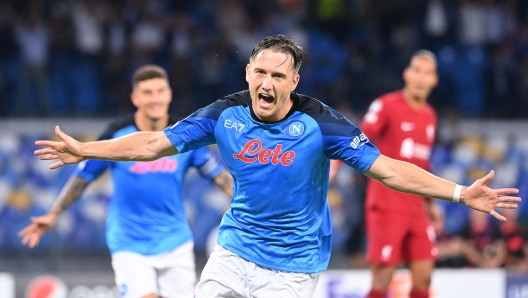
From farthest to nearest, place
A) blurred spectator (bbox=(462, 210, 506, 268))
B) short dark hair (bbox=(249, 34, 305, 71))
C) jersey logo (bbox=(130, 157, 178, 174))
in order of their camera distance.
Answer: blurred spectator (bbox=(462, 210, 506, 268)), jersey logo (bbox=(130, 157, 178, 174)), short dark hair (bbox=(249, 34, 305, 71))

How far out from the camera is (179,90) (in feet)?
43.5

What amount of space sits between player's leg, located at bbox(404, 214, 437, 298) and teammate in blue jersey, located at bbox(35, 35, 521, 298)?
10.4ft

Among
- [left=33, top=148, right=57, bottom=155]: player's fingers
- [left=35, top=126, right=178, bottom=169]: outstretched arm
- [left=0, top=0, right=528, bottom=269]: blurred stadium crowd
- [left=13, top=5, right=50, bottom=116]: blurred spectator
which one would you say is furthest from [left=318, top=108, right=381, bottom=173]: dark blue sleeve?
[left=13, top=5, right=50, bottom=116]: blurred spectator

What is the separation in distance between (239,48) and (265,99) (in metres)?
9.35

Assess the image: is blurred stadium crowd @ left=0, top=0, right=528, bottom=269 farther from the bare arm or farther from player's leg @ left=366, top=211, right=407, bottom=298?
the bare arm

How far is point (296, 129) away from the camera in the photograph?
4.77m

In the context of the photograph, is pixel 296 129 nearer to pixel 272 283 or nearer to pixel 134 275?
pixel 272 283

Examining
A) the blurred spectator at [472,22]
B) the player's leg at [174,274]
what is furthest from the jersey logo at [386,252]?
the blurred spectator at [472,22]

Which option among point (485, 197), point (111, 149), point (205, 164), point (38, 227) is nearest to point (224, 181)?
point (205, 164)

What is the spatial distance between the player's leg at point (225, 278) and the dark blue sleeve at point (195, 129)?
0.65 m

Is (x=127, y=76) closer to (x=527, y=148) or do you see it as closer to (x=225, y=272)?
(x=527, y=148)

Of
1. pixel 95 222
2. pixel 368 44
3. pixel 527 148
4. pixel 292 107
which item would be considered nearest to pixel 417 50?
pixel 368 44

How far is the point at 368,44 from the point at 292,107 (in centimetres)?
982

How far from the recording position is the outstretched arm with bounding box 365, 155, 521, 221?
15.1ft
